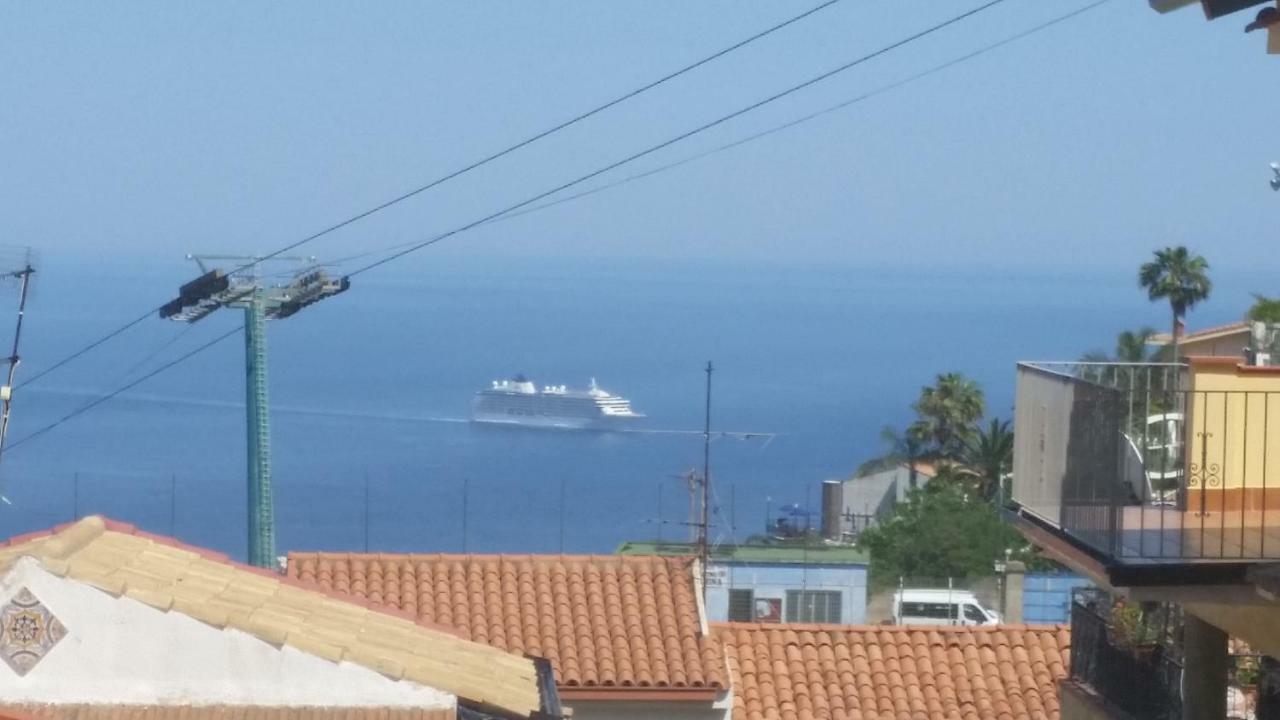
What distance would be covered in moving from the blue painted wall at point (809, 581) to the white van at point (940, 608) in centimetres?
78

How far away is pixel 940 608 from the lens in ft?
115

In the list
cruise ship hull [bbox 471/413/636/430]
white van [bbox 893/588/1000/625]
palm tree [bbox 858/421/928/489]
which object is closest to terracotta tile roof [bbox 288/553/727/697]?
white van [bbox 893/588/1000/625]

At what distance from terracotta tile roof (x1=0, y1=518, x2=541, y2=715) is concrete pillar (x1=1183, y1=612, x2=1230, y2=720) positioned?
314 cm

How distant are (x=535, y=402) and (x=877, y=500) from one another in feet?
406

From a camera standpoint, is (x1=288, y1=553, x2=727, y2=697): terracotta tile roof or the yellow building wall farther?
(x1=288, y1=553, x2=727, y2=697): terracotta tile roof

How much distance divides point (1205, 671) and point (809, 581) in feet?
92.2

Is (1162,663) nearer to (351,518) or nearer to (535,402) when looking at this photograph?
(351,518)

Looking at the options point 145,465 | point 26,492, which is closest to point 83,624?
point 26,492

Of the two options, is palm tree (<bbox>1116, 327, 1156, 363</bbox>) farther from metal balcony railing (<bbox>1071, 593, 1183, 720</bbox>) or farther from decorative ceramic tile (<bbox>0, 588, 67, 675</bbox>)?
decorative ceramic tile (<bbox>0, 588, 67, 675</bbox>)

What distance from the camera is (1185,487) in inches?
321

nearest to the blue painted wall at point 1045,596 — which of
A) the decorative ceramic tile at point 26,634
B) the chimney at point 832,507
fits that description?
the decorative ceramic tile at point 26,634

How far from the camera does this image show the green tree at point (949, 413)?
65.3 meters

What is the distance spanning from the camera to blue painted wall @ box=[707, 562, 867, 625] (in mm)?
36062

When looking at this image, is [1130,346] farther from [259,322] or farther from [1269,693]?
[1269,693]
